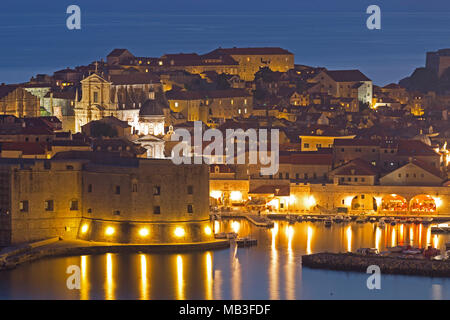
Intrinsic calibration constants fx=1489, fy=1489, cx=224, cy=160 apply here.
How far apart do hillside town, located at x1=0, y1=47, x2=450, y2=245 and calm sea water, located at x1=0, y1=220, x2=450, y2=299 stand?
242 centimetres

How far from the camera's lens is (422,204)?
170 ft

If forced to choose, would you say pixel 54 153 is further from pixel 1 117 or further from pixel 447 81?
pixel 447 81

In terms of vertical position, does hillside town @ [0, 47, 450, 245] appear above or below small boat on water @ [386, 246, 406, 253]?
above

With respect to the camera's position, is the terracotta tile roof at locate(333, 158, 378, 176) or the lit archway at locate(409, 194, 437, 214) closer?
the lit archway at locate(409, 194, 437, 214)

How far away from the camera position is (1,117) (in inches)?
2416

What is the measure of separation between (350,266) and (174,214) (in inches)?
219

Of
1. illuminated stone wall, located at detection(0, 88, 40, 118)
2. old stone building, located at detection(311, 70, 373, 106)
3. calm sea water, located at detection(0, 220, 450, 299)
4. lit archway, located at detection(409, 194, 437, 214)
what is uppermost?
old stone building, located at detection(311, 70, 373, 106)

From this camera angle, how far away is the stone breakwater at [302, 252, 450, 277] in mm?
40250

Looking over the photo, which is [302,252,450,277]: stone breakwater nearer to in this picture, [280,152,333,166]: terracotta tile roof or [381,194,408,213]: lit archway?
[381,194,408,213]: lit archway

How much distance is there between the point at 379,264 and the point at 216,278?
462 centimetres

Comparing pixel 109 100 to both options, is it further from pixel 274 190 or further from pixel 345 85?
pixel 345 85

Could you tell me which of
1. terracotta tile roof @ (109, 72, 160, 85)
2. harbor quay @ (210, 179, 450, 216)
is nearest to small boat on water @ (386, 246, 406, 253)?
harbor quay @ (210, 179, 450, 216)

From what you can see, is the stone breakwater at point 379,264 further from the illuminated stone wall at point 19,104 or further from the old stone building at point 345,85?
the old stone building at point 345,85

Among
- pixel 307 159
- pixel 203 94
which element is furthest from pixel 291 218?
pixel 203 94
